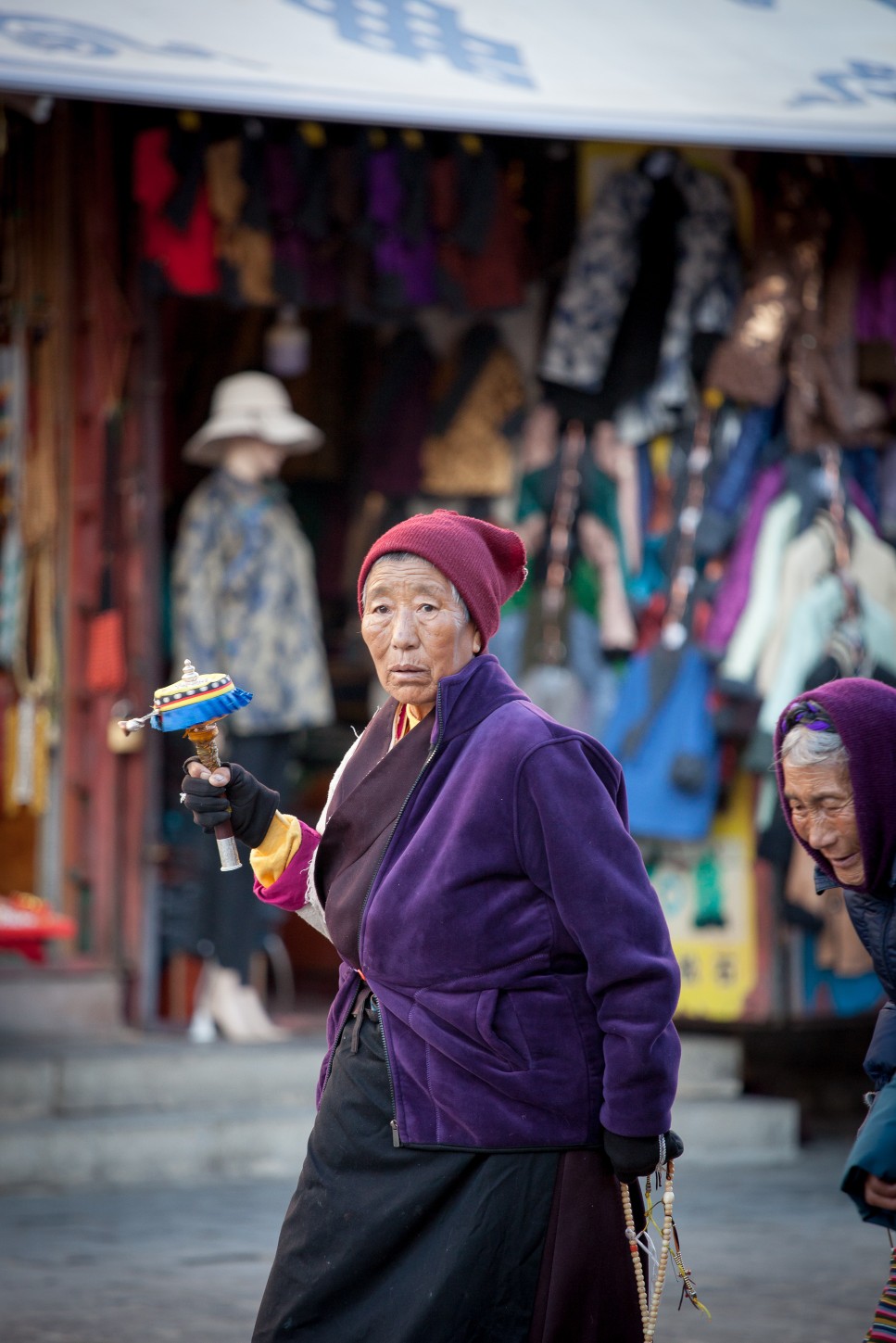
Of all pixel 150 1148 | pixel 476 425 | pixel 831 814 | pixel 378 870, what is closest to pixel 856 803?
pixel 831 814

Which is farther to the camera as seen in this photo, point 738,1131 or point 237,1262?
point 738,1131

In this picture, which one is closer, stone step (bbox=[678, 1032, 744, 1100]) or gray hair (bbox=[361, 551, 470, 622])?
gray hair (bbox=[361, 551, 470, 622])

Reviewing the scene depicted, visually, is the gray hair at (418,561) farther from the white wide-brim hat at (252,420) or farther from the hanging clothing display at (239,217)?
the hanging clothing display at (239,217)

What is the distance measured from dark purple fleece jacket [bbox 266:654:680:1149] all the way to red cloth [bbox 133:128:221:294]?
4.84m

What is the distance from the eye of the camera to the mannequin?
7.61 metres

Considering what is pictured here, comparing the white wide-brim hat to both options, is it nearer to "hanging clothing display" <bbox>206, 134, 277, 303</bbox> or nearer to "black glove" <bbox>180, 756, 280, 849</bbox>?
"hanging clothing display" <bbox>206, 134, 277, 303</bbox>

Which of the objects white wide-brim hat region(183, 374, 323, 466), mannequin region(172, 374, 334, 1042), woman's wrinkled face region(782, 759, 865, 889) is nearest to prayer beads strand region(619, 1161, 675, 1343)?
woman's wrinkled face region(782, 759, 865, 889)

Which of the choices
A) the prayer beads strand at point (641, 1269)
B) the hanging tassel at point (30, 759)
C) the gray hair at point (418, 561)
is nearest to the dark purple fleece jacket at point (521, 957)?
the prayer beads strand at point (641, 1269)

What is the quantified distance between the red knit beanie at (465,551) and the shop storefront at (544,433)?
4.06m

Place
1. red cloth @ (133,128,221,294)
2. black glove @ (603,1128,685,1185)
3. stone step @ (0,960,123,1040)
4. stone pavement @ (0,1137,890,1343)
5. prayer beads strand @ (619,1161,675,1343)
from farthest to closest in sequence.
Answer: red cloth @ (133,128,221,294) < stone step @ (0,960,123,1040) < stone pavement @ (0,1137,890,1343) < prayer beads strand @ (619,1161,675,1343) < black glove @ (603,1128,685,1185)

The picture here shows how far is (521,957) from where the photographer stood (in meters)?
3.11

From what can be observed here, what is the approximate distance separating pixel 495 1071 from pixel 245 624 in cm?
479

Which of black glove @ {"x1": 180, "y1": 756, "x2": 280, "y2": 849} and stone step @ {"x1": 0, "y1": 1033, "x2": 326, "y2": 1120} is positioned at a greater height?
black glove @ {"x1": 180, "y1": 756, "x2": 280, "y2": 849}

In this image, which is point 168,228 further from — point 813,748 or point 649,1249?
point 649,1249
